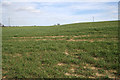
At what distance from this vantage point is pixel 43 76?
18.7 ft

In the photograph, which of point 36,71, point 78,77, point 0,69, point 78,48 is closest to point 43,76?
point 36,71

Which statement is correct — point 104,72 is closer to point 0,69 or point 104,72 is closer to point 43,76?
point 43,76

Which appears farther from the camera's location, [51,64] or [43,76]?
[51,64]

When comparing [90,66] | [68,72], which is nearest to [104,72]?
[90,66]

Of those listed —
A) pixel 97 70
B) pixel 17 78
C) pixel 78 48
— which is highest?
pixel 78 48

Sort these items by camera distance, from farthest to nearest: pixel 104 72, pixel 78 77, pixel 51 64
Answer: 1. pixel 51 64
2. pixel 104 72
3. pixel 78 77

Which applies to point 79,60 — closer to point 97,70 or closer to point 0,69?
point 97,70

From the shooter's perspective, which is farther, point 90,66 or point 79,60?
point 79,60

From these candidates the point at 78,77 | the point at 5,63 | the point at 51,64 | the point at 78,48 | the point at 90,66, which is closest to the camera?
the point at 78,77

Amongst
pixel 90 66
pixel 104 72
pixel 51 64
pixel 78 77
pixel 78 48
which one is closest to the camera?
pixel 78 77

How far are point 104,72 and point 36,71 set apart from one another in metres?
4.09

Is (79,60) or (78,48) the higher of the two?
(78,48)

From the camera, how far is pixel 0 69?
6867 mm

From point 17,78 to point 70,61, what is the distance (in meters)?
3.62
